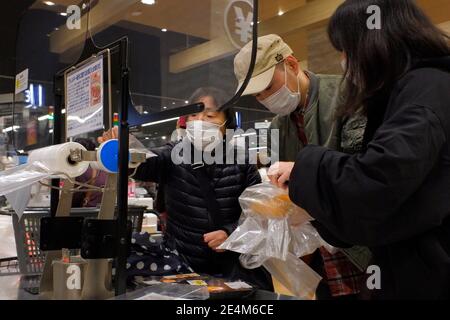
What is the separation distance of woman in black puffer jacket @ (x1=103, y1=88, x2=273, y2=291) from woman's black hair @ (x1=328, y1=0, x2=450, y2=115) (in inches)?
28.3

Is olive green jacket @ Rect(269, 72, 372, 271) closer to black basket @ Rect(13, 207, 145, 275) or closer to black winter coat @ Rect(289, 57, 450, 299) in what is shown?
black winter coat @ Rect(289, 57, 450, 299)

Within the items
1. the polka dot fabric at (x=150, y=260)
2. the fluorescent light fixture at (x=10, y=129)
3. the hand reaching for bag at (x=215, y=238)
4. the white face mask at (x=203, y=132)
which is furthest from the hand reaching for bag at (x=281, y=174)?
the fluorescent light fixture at (x=10, y=129)

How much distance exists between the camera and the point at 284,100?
5.36 feet

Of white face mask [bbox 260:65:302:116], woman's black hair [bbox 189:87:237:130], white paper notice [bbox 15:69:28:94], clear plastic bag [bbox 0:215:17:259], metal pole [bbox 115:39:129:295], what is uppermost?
white paper notice [bbox 15:69:28:94]

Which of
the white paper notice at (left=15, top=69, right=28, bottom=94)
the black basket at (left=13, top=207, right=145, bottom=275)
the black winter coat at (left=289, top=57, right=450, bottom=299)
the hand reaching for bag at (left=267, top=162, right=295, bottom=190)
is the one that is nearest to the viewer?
the black winter coat at (left=289, top=57, right=450, bottom=299)

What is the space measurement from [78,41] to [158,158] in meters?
0.55

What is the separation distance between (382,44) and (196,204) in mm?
989

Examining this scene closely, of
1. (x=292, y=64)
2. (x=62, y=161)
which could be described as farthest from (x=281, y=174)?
(x=292, y=64)

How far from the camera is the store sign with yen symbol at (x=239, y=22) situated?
2.70 ft

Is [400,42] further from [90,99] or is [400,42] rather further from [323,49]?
[323,49]

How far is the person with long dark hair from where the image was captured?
2.59 ft

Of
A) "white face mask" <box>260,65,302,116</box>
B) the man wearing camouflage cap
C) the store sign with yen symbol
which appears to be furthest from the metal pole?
"white face mask" <box>260,65,302,116</box>

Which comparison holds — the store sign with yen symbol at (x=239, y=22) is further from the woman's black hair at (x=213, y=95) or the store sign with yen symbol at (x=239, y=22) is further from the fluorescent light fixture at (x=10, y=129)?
the fluorescent light fixture at (x=10, y=129)
